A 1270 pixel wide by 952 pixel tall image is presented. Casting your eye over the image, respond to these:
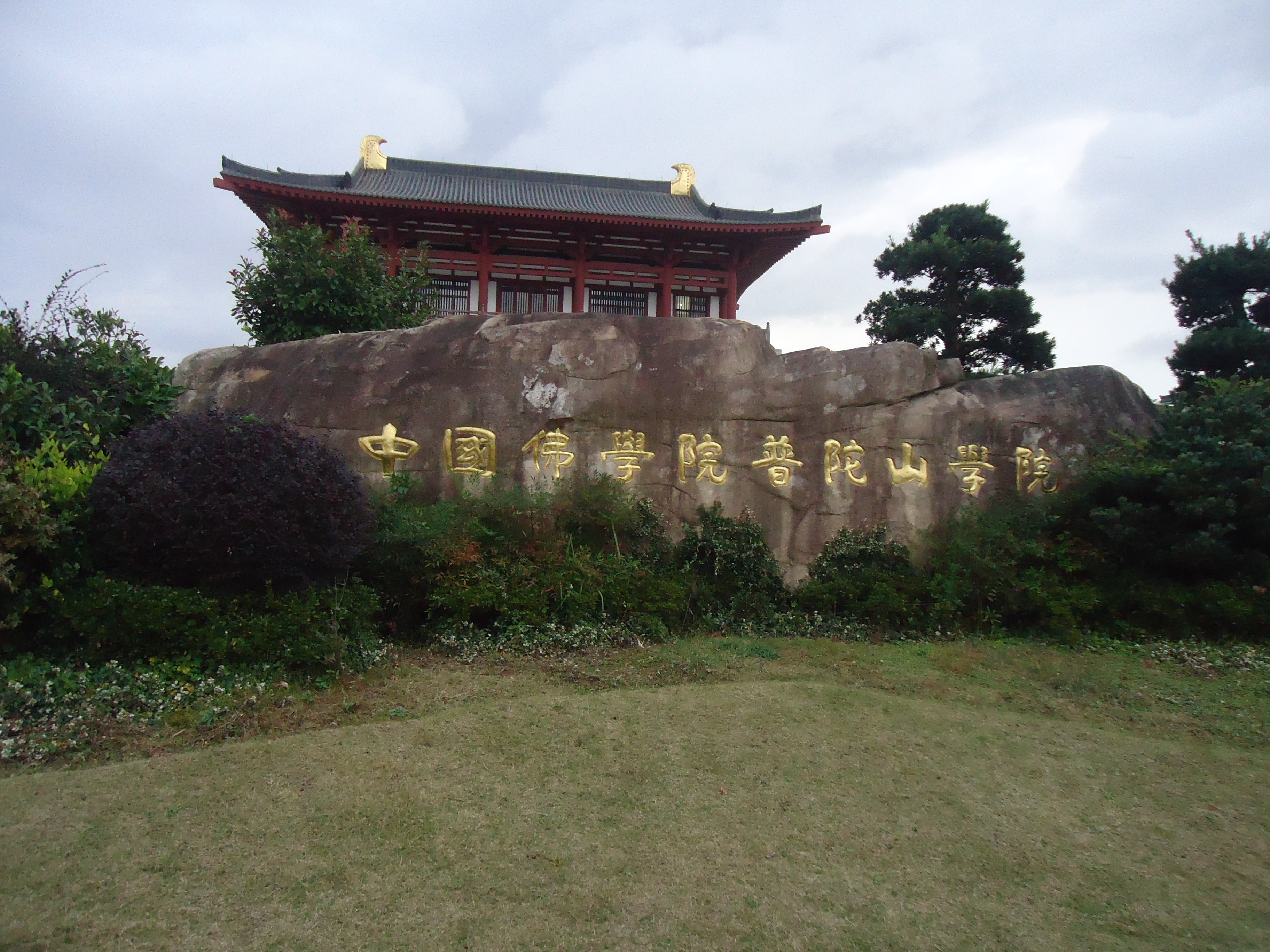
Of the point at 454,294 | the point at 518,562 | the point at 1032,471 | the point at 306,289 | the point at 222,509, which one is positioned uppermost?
the point at 454,294

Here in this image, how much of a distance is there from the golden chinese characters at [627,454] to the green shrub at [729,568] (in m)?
0.67

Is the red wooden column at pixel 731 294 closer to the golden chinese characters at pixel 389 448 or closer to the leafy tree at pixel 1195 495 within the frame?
the leafy tree at pixel 1195 495

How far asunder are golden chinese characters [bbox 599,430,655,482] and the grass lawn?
241cm

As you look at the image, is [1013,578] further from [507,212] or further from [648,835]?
[507,212]

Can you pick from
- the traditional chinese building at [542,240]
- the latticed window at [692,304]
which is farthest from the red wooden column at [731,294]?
the latticed window at [692,304]

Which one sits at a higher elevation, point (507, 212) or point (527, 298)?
point (507, 212)

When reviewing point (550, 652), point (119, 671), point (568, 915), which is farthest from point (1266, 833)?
point (119, 671)

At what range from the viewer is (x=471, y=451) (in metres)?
6.79

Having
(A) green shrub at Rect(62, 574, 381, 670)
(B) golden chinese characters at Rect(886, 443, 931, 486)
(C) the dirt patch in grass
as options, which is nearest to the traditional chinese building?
(B) golden chinese characters at Rect(886, 443, 931, 486)

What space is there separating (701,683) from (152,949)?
10.3ft

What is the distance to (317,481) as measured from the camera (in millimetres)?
4934

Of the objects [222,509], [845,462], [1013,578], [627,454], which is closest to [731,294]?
[845,462]

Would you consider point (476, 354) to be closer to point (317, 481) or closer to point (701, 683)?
point (317, 481)

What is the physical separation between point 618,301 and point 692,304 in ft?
4.45
